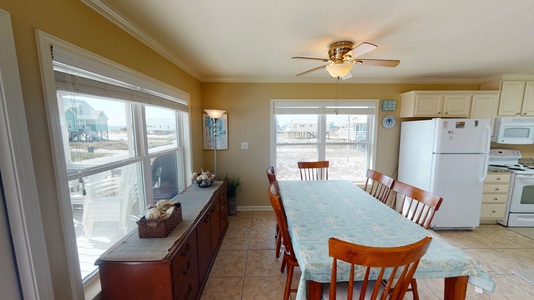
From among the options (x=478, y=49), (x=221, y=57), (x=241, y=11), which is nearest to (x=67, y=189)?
(x=241, y=11)

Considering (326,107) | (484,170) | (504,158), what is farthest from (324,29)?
(504,158)

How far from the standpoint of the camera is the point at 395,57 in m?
2.25

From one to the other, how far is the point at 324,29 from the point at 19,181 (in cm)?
204

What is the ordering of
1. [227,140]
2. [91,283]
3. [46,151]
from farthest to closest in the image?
[227,140], [91,283], [46,151]

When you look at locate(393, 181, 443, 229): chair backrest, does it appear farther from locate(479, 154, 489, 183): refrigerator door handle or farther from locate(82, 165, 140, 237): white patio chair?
locate(82, 165, 140, 237): white patio chair

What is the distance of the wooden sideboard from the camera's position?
1.16 metres

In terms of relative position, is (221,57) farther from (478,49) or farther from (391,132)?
(391,132)

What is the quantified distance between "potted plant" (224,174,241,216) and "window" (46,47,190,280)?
121 cm

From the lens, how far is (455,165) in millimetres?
2643

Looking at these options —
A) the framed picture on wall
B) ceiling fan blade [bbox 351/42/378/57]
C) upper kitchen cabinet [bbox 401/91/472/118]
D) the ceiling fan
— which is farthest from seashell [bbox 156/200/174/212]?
upper kitchen cabinet [bbox 401/91/472/118]

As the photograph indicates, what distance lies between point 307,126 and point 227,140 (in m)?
1.42

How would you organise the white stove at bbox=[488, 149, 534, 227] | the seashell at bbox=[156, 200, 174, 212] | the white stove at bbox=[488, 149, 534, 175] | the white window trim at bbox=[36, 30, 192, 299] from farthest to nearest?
the white stove at bbox=[488, 149, 534, 175] → the white stove at bbox=[488, 149, 534, 227] → the seashell at bbox=[156, 200, 174, 212] → the white window trim at bbox=[36, 30, 192, 299]

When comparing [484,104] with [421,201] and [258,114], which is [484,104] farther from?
[258,114]

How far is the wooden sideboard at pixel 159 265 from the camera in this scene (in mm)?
1162
